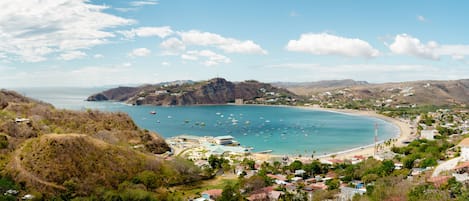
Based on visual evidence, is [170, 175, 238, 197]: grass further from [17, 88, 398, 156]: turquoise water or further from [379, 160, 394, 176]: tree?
[17, 88, 398, 156]: turquoise water

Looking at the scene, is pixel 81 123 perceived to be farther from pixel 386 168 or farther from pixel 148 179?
pixel 386 168

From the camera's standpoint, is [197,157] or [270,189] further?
[197,157]

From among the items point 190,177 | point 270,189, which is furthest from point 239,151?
point 270,189

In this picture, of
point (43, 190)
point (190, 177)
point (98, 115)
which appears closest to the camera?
point (43, 190)

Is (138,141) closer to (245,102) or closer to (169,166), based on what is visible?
(169,166)

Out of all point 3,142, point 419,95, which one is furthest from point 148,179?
point 419,95

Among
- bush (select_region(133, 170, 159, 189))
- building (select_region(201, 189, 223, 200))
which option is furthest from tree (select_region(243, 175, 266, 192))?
bush (select_region(133, 170, 159, 189))

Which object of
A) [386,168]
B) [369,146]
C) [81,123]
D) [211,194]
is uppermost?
[81,123]

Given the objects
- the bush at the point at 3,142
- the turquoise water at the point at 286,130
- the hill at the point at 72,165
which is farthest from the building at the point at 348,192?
the bush at the point at 3,142

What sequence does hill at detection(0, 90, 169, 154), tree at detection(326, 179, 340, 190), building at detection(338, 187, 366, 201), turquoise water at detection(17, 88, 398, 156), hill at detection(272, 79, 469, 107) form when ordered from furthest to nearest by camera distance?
hill at detection(272, 79, 469, 107) → turquoise water at detection(17, 88, 398, 156) → hill at detection(0, 90, 169, 154) → tree at detection(326, 179, 340, 190) → building at detection(338, 187, 366, 201)
